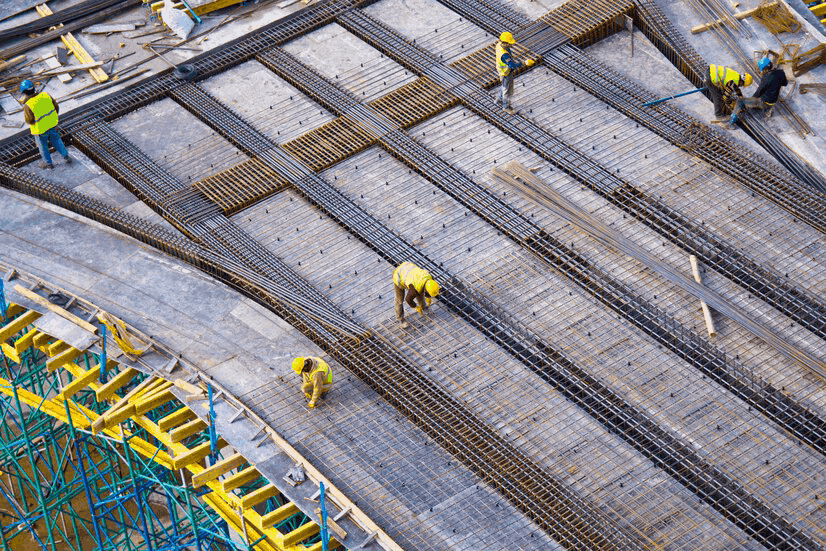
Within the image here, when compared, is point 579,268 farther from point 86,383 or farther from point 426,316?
point 86,383

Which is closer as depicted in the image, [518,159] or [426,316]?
[426,316]

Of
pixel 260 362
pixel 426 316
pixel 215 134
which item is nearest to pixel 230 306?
pixel 260 362

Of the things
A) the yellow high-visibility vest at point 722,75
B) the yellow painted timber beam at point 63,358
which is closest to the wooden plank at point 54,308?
the yellow painted timber beam at point 63,358

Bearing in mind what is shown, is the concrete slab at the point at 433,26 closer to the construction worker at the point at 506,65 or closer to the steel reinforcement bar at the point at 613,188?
the steel reinforcement bar at the point at 613,188

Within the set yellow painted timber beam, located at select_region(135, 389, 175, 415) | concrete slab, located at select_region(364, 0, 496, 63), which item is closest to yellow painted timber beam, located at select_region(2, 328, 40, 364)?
yellow painted timber beam, located at select_region(135, 389, 175, 415)

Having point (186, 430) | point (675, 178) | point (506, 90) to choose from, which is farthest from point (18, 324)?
point (675, 178)

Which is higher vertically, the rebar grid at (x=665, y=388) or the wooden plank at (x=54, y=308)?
the rebar grid at (x=665, y=388)

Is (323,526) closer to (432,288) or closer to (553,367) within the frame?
(432,288)
